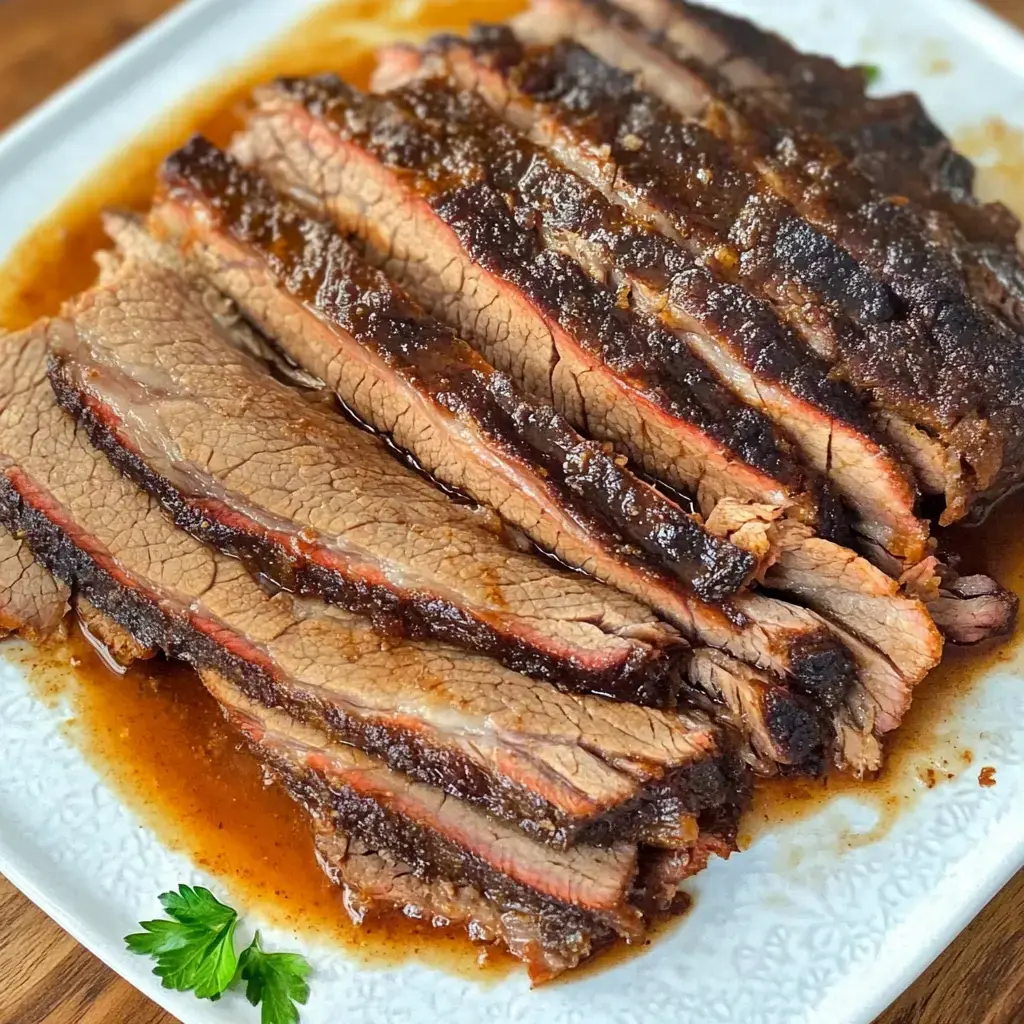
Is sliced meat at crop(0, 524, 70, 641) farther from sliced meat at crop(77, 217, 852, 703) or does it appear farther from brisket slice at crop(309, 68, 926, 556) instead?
brisket slice at crop(309, 68, 926, 556)

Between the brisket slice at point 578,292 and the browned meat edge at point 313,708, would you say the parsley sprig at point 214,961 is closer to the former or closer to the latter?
the browned meat edge at point 313,708

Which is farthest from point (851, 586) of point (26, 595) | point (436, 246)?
point (26, 595)

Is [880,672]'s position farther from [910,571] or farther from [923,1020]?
[923,1020]

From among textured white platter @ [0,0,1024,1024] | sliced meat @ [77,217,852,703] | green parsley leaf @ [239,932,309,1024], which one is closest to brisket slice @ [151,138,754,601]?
sliced meat @ [77,217,852,703]

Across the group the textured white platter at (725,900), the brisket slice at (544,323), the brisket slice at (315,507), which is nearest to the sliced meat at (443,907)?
the textured white platter at (725,900)

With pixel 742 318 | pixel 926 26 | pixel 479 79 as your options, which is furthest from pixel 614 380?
pixel 926 26

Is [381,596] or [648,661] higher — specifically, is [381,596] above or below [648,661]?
below
